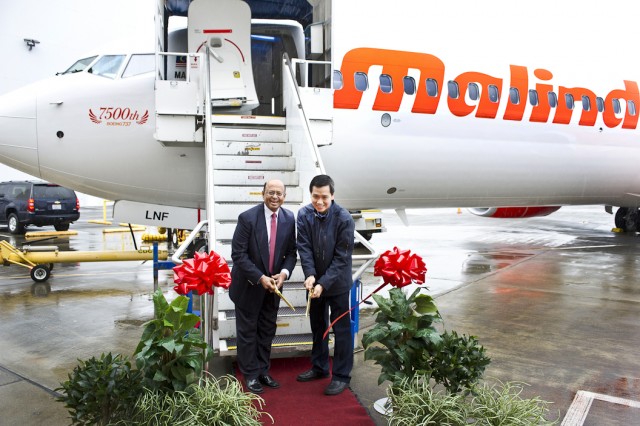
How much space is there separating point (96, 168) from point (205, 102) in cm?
197

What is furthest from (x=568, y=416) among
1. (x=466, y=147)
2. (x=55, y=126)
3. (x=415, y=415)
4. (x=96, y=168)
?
(x=55, y=126)

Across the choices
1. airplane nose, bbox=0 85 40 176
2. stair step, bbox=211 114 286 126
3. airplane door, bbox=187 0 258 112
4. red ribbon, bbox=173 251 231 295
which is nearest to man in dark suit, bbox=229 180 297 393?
red ribbon, bbox=173 251 231 295

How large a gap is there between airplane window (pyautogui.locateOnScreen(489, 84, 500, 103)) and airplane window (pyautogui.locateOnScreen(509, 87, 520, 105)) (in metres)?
0.29

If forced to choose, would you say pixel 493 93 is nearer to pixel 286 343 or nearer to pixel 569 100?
pixel 569 100

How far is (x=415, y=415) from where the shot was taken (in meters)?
3.41

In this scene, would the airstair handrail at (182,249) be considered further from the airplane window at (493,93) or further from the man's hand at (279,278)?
Result: the airplane window at (493,93)

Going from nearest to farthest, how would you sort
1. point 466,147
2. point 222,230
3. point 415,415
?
point 415,415, point 222,230, point 466,147

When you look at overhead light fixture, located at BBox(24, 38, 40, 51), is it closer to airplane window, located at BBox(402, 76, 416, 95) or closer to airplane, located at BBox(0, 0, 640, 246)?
airplane, located at BBox(0, 0, 640, 246)

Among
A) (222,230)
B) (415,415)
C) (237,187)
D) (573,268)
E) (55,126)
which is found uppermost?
(55,126)

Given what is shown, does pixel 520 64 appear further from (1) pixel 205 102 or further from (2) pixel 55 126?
(2) pixel 55 126

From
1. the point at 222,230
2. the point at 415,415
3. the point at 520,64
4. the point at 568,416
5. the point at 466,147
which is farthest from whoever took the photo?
the point at 520,64

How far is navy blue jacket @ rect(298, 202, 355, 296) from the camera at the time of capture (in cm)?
418

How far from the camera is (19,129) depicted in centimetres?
712

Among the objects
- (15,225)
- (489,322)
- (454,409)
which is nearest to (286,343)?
(454,409)
